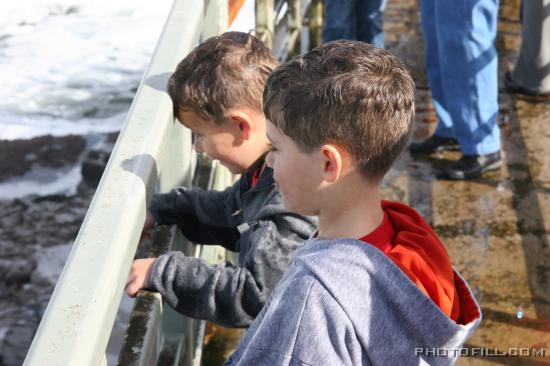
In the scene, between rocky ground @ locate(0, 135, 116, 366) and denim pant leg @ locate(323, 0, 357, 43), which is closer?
denim pant leg @ locate(323, 0, 357, 43)

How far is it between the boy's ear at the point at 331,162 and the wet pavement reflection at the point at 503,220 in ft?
4.28

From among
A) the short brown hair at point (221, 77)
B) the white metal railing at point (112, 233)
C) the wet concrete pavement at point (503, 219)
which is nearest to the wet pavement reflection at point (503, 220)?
the wet concrete pavement at point (503, 219)

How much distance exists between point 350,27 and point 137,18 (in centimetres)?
462

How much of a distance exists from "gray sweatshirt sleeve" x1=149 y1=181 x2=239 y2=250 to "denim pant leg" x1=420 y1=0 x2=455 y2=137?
183 centimetres

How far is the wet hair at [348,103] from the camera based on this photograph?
1439 mm

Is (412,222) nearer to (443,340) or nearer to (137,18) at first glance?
(443,340)

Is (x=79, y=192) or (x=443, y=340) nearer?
(x=443, y=340)

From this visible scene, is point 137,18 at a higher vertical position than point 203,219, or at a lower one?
lower

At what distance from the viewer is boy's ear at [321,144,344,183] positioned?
144 cm

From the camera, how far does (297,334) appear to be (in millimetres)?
1316

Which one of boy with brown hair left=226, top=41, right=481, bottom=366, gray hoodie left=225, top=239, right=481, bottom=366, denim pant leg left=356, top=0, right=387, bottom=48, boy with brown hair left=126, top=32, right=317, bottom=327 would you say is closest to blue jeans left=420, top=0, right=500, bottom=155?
denim pant leg left=356, top=0, right=387, bottom=48

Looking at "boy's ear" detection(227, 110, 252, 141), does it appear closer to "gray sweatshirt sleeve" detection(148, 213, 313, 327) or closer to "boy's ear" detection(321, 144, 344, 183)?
"gray sweatshirt sleeve" detection(148, 213, 313, 327)

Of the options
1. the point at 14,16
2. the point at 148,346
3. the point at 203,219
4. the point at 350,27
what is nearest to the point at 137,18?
the point at 14,16

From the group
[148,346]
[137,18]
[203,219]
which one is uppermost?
[148,346]
